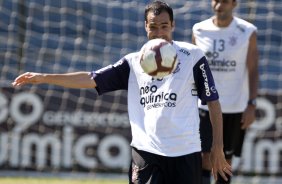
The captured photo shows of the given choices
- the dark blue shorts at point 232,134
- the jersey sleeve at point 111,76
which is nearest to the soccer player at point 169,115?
the jersey sleeve at point 111,76

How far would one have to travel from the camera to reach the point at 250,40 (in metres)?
7.47

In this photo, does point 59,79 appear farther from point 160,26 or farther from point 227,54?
point 227,54

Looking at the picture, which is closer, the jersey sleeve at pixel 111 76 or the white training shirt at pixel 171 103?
the white training shirt at pixel 171 103

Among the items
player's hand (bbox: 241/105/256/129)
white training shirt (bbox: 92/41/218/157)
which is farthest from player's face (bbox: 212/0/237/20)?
white training shirt (bbox: 92/41/218/157)

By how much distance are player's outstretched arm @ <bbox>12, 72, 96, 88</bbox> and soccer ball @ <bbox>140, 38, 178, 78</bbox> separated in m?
0.58

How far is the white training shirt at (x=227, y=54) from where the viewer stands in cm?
738

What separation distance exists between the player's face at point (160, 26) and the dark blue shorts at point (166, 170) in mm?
724

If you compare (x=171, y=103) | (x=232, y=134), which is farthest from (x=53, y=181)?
(x=171, y=103)

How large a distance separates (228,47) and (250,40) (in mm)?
215

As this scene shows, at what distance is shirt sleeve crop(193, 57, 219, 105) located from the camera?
5203 millimetres

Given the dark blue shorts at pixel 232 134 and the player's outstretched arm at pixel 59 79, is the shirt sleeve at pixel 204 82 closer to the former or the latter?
the player's outstretched arm at pixel 59 79

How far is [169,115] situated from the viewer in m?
5.16

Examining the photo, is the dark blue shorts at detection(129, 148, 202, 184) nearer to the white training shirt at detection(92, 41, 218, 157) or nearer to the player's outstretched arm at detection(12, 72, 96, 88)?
the white training shirt at detection(92, 41, 218, 157)

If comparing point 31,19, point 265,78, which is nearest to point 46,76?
point 31,19
